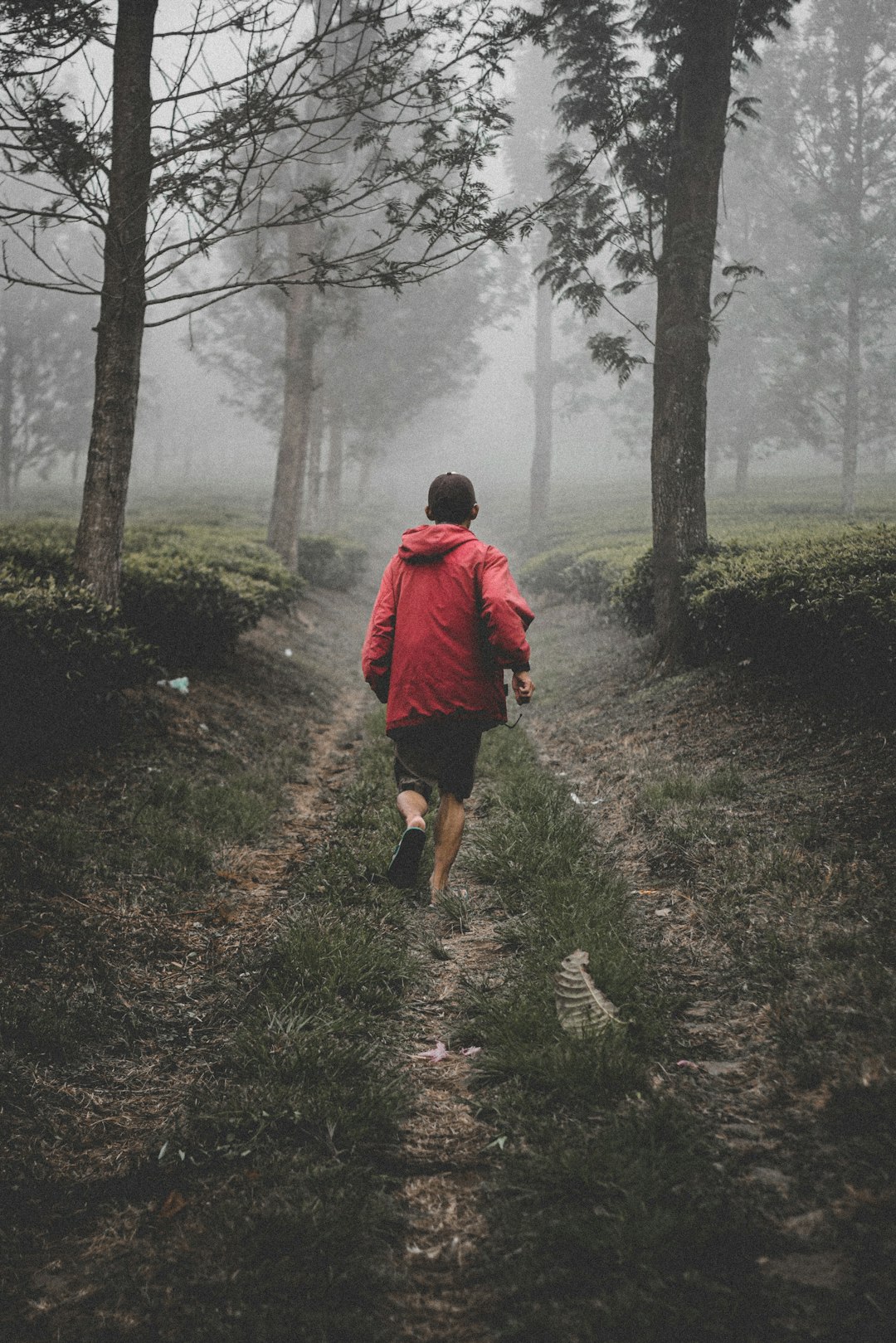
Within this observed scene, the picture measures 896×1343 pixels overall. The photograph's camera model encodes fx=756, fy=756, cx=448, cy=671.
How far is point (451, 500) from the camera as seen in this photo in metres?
3.74

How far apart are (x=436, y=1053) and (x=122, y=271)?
520 cm

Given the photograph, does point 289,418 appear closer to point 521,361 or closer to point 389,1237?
point 389,1237

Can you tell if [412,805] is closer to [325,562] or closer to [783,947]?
[783,947]

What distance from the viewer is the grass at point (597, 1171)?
1638 mm

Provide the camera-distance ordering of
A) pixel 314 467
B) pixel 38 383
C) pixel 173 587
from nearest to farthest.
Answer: pixel 173 587
pixel 314 467
pixel 38 383

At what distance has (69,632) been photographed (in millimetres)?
4613

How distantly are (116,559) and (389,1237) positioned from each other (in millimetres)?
4749

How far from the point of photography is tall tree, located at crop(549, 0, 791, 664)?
681cm

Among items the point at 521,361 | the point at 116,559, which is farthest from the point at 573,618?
the point at 521,361

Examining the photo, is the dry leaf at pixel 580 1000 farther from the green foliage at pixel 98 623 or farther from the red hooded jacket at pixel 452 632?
the green foliage at pixel 98 623

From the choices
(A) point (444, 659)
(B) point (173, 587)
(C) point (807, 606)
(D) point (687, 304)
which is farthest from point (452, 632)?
(D) point (687, 304)

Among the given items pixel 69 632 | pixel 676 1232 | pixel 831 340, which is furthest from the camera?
pixel 831 340

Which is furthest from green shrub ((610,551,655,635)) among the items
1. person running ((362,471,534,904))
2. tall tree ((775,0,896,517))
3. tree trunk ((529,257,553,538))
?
tree trunk ((529,257,553,538))

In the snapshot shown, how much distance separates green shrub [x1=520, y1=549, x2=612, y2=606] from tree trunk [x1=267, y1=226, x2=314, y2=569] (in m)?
4.95
